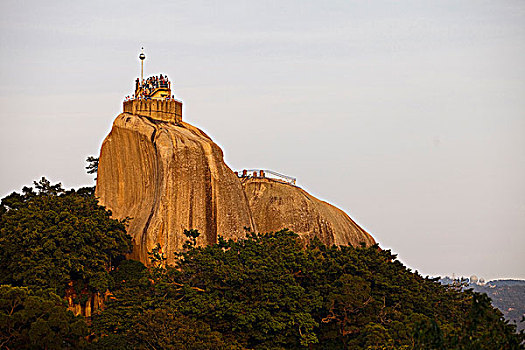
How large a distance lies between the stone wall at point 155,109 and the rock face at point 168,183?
3.79 feet

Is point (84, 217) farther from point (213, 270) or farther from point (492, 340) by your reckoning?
point (492, 340)

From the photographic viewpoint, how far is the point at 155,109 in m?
44.3

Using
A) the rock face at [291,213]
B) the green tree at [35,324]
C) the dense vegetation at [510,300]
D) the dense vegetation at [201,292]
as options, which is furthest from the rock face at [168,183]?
the dense vegetation at [510,300]

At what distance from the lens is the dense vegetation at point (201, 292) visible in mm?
30234

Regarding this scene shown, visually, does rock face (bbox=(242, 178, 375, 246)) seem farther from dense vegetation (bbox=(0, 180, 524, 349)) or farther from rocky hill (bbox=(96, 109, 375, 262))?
dense vegetation (bbox=(0, 180, 524, 349))

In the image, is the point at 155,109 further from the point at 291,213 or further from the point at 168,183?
the point at 291,213

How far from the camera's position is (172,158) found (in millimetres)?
41469

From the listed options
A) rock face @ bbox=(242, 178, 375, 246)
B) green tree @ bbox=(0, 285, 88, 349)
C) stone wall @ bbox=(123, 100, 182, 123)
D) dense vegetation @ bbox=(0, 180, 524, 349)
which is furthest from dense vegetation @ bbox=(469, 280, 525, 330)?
green tree @ bbox=(0, 285, 88, 349)

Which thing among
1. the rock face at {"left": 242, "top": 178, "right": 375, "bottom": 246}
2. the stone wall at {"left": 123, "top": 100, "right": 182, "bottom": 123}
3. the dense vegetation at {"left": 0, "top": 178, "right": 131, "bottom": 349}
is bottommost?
the dense vegetation at {"left": 0, "top": 178, "right": 131, "bottom": 349}

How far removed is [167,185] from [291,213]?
833 cm

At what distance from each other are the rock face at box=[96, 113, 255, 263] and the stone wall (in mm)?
1156

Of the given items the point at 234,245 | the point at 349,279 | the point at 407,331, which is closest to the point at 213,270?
the point at 234,245

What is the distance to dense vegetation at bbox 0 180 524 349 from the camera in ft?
99.2

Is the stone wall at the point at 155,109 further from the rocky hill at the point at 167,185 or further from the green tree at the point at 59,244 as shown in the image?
the green tree at the point at 59,244
